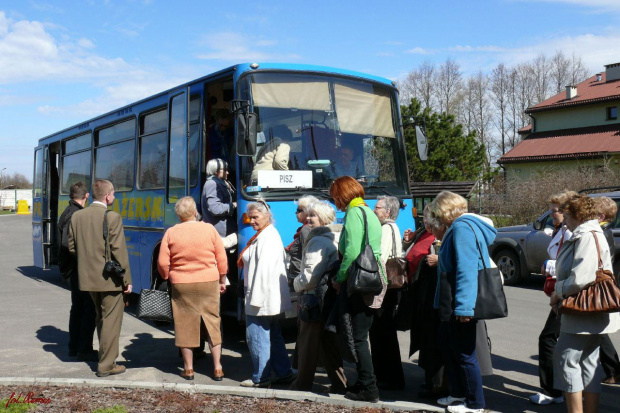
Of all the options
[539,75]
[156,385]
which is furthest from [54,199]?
[539,75]

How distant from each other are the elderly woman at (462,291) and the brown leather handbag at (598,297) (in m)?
0.66

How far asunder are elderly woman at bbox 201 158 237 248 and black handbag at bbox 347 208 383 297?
2.62 meters

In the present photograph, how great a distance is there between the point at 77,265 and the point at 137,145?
376 cm

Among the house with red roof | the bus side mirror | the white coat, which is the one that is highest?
the house with red roof

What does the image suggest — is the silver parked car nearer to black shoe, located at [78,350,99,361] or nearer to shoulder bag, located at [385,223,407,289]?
shoulder bag, located at [385,223,407,289]

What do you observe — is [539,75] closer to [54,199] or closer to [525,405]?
[54,199]

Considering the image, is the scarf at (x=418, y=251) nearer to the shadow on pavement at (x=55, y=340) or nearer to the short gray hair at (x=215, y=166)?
the short gray hair at (x=215, y=166)

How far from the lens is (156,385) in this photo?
5773 millimetres

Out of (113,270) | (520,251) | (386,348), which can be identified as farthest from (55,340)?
(520,251)

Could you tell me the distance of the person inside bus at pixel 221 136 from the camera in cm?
811

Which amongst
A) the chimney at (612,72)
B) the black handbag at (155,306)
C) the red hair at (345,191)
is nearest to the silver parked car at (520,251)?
the red hair at (345,191)

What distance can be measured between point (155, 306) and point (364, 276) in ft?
7.54

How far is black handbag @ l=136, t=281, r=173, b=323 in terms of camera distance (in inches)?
246

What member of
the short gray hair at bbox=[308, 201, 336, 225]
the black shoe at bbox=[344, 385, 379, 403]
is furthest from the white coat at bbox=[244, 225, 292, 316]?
the black shoe at bbox=[344, 385, 379, 403]
